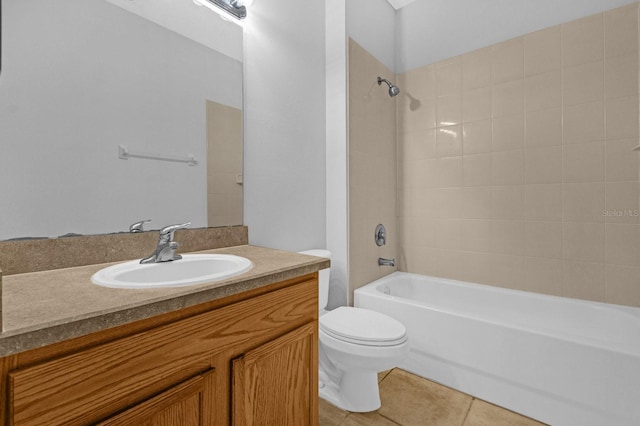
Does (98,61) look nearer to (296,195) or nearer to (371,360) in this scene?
(296,195)

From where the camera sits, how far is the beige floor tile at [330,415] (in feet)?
4.65

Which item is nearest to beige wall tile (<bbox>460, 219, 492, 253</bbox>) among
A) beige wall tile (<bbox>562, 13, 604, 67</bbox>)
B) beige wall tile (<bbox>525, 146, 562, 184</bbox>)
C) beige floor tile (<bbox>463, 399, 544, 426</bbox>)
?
beige wall tile (<bbox>525, 146, 562, 184</bbox>)

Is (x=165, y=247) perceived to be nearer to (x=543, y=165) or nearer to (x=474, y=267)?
(x=474, y=267)

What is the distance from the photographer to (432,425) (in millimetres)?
1385

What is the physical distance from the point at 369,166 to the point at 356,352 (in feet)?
4.29

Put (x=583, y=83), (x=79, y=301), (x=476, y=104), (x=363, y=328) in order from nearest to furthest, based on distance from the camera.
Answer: (x=79, y=301)
(x=363, y=328)
(x=583, y=83)
(x=476, y=104)

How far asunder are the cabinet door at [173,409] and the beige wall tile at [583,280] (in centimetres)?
215

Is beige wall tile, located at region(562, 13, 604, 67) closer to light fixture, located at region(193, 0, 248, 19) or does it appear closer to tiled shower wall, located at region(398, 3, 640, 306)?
tiled shower wall, located at region(398, 3, 640, 306)

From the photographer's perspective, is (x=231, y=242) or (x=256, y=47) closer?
(x=231, y=242)

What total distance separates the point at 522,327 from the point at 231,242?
1.49m

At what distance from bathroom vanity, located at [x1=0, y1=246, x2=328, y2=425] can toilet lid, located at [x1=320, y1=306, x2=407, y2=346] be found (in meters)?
0.39

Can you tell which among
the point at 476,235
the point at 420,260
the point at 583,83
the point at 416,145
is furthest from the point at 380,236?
the point at 583,83

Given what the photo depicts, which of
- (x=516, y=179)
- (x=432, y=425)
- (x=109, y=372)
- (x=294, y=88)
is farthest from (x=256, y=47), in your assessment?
(x=432, y=425)

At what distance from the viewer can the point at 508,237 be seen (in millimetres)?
2025
